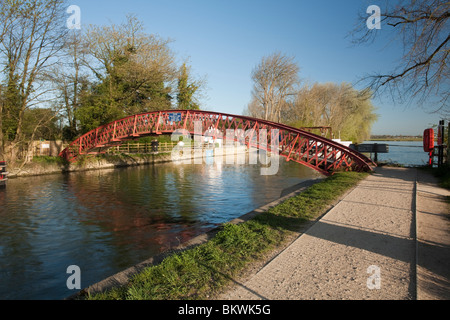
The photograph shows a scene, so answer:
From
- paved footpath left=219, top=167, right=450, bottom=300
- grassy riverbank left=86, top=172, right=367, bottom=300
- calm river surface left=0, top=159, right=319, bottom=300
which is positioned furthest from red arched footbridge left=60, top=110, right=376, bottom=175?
grassy riverbank left=86, top=172, right=367, bottom=300

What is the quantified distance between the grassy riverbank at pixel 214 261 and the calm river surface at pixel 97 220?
2.21m

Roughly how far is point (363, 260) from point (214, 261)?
2642 mm

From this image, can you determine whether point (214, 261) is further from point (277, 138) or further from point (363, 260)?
point (277, 138)

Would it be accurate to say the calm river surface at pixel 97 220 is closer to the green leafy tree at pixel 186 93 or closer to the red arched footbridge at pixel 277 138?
the red arched footbridge at pixel 277 138

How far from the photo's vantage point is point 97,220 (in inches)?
466

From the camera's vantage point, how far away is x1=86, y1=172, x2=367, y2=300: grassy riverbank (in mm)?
4359

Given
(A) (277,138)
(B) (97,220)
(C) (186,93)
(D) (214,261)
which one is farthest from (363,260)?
(C) (186,93)

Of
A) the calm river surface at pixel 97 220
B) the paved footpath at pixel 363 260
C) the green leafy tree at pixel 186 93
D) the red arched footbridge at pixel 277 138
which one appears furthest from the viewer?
the green leafy tree at pixel 186 93

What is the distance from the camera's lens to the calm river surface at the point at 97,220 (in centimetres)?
713

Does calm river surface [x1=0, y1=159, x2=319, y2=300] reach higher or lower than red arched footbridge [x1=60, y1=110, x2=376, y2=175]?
lower

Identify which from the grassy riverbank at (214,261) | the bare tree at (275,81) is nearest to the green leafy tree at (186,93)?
the bare tree at (275,81)

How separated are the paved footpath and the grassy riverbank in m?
0.43

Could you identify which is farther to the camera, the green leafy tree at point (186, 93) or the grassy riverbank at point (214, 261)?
the green leafy tree at point (186, 93)

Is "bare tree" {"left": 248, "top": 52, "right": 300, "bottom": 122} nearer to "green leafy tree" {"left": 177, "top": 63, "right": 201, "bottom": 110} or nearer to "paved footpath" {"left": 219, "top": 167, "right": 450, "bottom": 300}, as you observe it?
"green leafy tree" {"left": 177, "top": 63, "right": 201, "bottom": 110}
